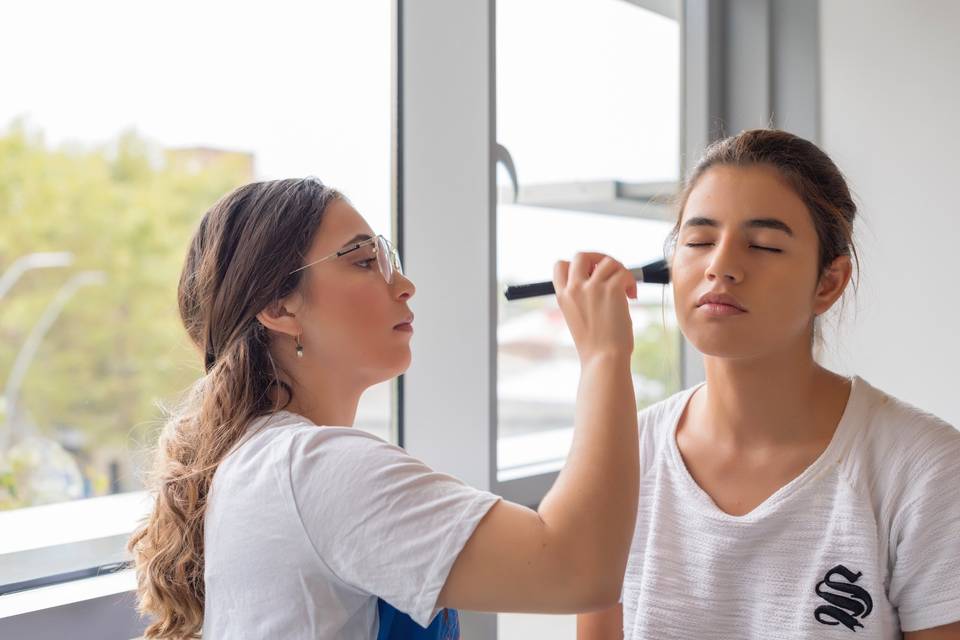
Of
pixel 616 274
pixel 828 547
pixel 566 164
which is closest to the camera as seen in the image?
pixel 616 274

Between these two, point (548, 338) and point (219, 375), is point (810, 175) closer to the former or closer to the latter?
point (219, 375)

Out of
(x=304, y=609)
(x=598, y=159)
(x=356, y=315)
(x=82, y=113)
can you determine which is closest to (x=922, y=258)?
(x=598, y=159)

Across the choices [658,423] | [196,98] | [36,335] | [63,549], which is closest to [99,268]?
[36,335]

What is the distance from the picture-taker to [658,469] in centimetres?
122

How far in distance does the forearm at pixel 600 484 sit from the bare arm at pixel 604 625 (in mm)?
442

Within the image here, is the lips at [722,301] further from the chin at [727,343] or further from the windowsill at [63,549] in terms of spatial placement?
the windowsill at [63,549]

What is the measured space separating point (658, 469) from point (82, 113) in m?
1.40

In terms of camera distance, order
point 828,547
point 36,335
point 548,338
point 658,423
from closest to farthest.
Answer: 1. point 828,547
2. point 658,423
3. point 548,338
4. point 36,335

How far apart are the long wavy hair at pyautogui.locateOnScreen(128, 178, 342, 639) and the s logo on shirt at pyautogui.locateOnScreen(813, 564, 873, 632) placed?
0.66 m

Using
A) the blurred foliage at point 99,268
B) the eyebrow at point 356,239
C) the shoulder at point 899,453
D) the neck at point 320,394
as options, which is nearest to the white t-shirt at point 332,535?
the neck at point 320,394

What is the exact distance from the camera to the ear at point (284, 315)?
3.22 feet

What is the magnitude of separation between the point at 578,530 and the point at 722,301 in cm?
41

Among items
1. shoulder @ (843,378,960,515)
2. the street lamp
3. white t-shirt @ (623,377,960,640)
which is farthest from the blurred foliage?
shoulder @ (843,378,960,515)

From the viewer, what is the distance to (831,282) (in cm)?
A: 116
